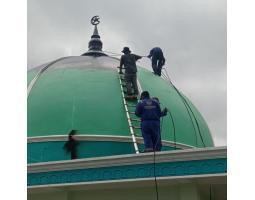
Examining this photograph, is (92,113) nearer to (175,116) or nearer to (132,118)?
(132,118)

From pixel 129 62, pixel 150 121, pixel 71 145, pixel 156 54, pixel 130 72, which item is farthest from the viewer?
pixel 156 54

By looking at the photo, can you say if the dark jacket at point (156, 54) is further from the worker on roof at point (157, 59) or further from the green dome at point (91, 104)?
the green dome at point (91, 104)

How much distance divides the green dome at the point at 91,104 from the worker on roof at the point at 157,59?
239mm

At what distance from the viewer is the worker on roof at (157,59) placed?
1184 cm

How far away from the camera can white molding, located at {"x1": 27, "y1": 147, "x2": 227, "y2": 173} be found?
21.6ft

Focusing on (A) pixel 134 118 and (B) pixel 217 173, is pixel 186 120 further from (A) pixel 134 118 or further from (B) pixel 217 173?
(B) pixel 217 173

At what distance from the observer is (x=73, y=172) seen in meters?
7.32

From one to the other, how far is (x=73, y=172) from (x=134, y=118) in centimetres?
315

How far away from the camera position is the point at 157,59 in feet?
39.5

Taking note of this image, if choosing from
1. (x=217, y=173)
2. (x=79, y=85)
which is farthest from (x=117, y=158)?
(x=79, y=85)

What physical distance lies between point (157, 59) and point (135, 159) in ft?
18.3

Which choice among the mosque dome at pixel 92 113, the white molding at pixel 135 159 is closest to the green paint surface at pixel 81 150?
the mosque dome at pixel 92 113

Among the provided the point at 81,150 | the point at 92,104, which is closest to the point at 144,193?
the point at 81,150

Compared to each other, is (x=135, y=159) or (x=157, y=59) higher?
(x=157, y=59)
